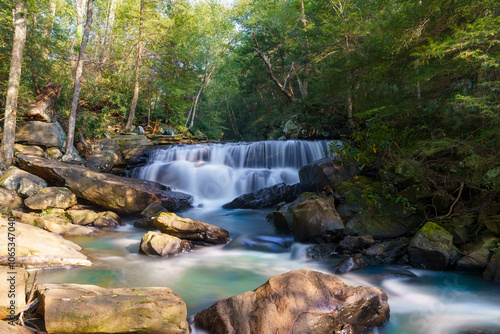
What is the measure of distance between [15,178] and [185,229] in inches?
222

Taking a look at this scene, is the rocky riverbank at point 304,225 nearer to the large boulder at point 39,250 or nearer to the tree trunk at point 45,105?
the large boulder at point 39,250

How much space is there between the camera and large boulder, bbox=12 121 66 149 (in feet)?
34.2

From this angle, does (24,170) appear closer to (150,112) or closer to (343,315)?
(343,315)

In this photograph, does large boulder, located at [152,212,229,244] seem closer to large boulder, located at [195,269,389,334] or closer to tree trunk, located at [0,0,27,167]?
large boulder, located at [195,269,389,334]

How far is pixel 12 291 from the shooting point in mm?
3045

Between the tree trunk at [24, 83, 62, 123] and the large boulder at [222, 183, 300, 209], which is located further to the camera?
the tree trunk at [24, 83, 62, 123]

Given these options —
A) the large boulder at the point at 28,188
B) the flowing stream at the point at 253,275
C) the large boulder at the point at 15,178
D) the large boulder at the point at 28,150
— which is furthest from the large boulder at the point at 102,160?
the flowing stream at the point at 253,275

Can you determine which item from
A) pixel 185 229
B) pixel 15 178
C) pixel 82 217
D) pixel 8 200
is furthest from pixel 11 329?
pixel 15 178

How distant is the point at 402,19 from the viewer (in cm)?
557

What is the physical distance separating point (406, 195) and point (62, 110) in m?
14.4

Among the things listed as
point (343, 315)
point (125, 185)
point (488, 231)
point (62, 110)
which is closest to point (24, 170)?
point (125, 185)

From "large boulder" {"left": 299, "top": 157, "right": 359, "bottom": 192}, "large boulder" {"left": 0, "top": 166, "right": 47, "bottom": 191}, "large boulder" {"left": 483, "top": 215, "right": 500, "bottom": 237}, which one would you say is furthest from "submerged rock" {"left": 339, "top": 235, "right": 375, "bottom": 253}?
"large boulder" {"left": 0, "top": 166, "right": 47, "bottom": 191}

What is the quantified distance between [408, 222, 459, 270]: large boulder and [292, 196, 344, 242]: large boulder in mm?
1380

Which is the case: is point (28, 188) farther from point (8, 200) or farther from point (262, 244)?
point (262, 244)
